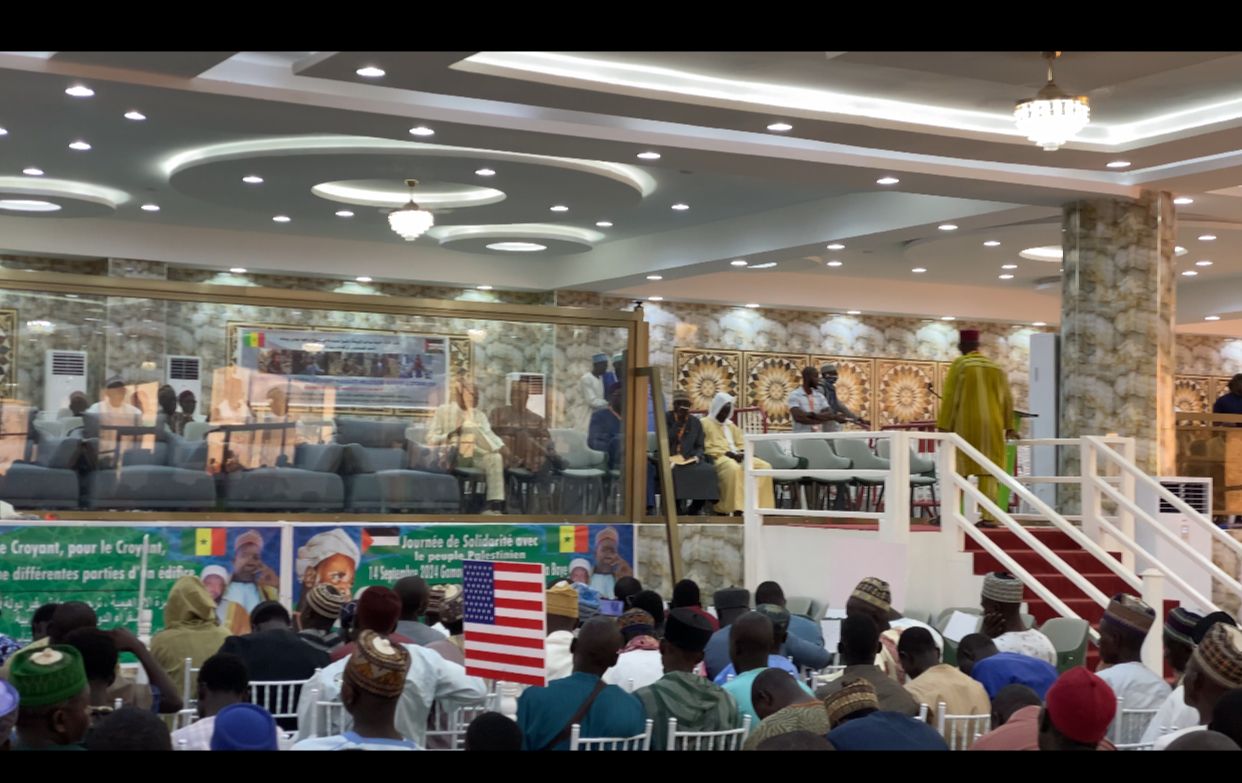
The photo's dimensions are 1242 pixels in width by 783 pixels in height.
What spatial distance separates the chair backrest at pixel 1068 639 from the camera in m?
7.72

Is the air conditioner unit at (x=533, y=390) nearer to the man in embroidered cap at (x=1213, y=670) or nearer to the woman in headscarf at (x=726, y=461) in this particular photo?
the woman in headscarf at (x=726, y=461)

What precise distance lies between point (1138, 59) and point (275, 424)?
656 centimetres

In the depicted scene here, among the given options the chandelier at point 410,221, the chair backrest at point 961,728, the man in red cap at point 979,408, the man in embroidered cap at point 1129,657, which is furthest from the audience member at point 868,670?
the chandelier at point 410,221

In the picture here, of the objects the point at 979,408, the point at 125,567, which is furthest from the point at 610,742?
the point at 979,408

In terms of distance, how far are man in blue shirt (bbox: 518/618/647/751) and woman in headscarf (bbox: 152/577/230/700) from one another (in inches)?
81.2

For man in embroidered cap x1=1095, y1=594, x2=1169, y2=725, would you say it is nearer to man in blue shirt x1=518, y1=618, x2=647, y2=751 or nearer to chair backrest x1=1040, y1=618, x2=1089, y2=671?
chair backrest x1=1040, y1=618, x2=1089, y2=671

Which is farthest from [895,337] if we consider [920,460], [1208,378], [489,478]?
[489,478]

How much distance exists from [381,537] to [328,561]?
428mm

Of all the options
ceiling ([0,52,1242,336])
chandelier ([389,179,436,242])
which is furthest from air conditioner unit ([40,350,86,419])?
chandelier ([389,179,436,242])

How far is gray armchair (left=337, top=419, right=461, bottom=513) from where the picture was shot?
11453 millimetres

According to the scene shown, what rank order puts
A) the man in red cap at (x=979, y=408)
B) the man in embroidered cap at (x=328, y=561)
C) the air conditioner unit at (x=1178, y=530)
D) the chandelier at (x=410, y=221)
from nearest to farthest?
1. the man in embroidered cap at (x=328, y=561)
2. the man in red cap at (x=979, y=408)
3. the air conditioner unit at (x=1178, y=530)
4. the chandelier at (x=410, y=221)

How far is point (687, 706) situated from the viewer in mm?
4910

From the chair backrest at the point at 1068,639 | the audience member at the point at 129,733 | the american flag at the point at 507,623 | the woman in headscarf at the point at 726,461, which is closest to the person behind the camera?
the audience member at the point at 129,733

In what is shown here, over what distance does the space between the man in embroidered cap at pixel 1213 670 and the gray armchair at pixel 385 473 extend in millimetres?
7672
